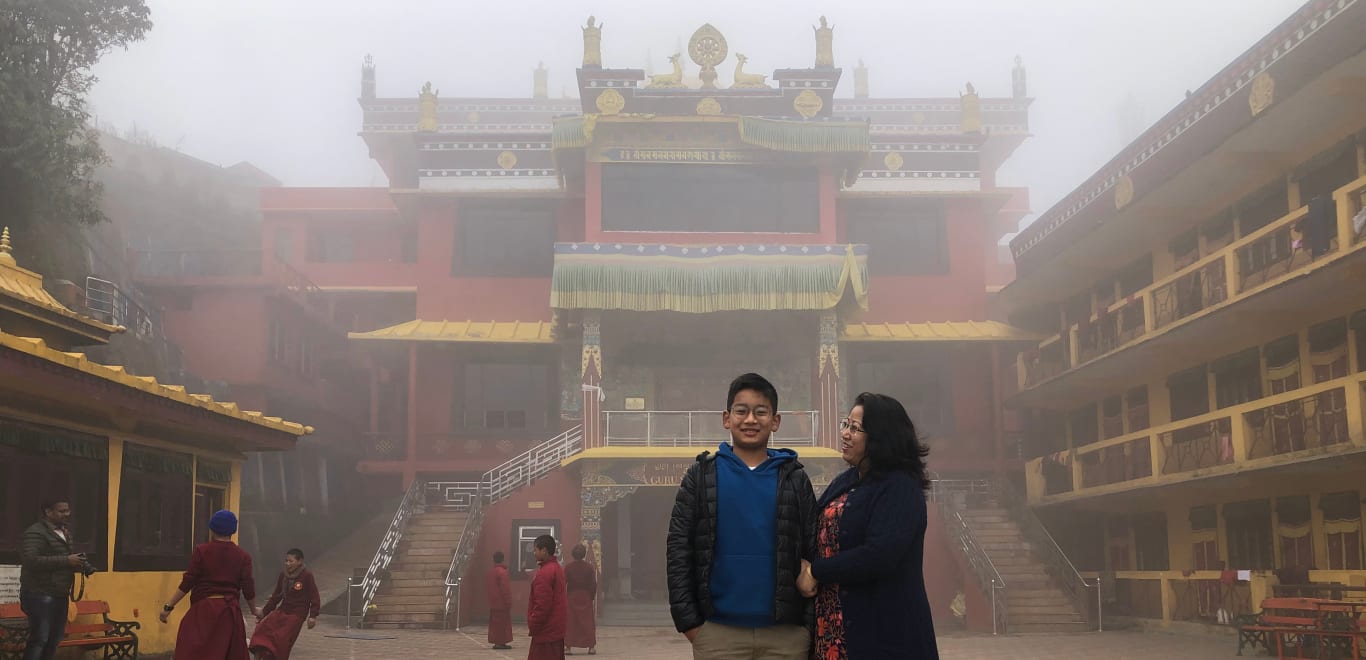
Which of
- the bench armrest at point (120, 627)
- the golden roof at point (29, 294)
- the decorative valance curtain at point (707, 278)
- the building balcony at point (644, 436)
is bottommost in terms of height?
the bench armrest at point (120, 627)

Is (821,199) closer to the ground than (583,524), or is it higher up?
higher up

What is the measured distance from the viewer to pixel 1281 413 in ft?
62.7

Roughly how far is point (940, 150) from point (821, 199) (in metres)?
4.17

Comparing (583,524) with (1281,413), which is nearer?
(1281,413)

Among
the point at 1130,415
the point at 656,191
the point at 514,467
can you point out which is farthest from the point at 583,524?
the point at 1130,415

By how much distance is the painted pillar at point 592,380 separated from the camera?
2623cm

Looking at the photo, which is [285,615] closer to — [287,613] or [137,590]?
[287,613]

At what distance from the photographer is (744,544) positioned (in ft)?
18.4

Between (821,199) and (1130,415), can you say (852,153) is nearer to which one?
(821,199)

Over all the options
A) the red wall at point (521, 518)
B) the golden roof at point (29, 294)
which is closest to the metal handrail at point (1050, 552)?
the red wall at point (521, 518)

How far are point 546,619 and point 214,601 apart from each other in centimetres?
328

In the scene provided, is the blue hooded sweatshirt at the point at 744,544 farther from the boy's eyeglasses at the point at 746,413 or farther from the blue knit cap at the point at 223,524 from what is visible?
the blue knit cap at the point at 223,524

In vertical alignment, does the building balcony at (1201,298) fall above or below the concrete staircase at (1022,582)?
above

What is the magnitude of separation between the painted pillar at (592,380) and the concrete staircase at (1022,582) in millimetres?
7594
